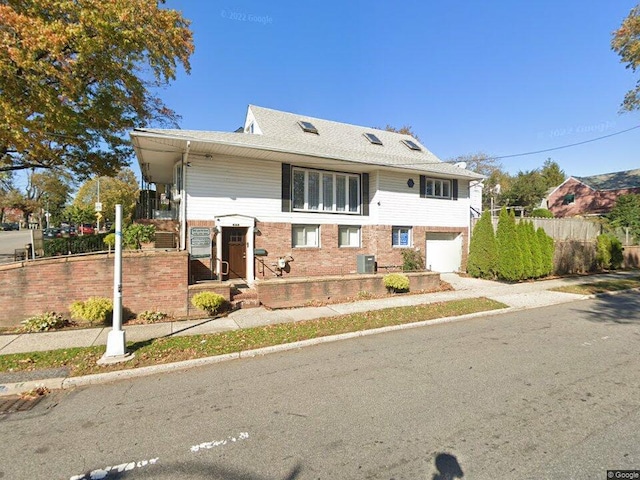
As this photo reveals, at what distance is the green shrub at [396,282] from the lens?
38.5 ft

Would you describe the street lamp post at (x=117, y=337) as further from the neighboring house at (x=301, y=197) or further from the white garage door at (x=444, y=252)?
the white garage door at (x=444, y=252)

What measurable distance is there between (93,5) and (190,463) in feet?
46.4

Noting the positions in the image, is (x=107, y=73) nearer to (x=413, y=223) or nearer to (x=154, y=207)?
(x=154, y=207)

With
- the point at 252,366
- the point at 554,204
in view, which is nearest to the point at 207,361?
the point at 252,366

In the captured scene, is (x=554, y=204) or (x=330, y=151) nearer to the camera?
(x=330, y=151)

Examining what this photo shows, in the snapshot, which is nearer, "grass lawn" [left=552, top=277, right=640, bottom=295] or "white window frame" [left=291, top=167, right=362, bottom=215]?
"grass lawn" [left=552, top=277, right=640, bottom=295]

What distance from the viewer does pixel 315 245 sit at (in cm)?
1376

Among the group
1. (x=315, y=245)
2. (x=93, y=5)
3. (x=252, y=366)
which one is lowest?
(x=252, y=366)

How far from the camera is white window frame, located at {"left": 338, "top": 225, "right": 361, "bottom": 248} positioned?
47.4ft

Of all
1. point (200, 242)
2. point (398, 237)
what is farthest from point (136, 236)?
point (398, 237)

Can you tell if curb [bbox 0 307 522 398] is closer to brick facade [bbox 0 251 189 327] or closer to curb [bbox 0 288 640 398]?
curb [bbox 0 288 640 398]

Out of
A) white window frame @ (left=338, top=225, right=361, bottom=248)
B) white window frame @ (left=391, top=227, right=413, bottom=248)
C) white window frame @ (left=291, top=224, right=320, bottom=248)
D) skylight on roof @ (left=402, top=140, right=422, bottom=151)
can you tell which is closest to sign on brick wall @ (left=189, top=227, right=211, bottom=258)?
white window frame @ (left=291, top=224, right=320, bottom=248)

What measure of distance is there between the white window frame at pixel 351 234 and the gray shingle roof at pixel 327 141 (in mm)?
2946

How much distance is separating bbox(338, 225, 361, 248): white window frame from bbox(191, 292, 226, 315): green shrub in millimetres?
6697
